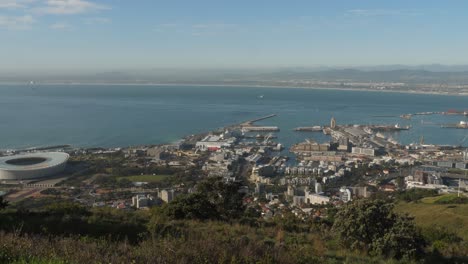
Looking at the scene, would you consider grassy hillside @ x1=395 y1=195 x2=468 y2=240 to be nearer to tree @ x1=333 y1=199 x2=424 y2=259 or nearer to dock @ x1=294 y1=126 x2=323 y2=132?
tree @ x1=333 y1=199 x2=424 y2=259

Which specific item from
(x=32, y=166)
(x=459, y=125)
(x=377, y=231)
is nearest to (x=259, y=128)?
(x=459, y=125)

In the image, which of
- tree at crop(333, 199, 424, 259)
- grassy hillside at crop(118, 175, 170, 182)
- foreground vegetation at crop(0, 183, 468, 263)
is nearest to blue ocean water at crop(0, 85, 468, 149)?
grassy hillside at crop(118, 175, 170, 182)

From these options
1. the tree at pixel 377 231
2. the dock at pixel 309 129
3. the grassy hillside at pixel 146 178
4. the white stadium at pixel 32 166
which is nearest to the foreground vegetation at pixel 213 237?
the tree at pixel 377 231

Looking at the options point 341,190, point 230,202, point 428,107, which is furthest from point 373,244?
point 428,107

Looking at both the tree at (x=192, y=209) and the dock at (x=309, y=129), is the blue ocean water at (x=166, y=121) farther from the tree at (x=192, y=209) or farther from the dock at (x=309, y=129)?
the tree at (x=192, y=209)

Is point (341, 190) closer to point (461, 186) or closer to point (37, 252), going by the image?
point (461, 186)

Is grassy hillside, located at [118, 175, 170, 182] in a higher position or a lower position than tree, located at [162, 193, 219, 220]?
lower
